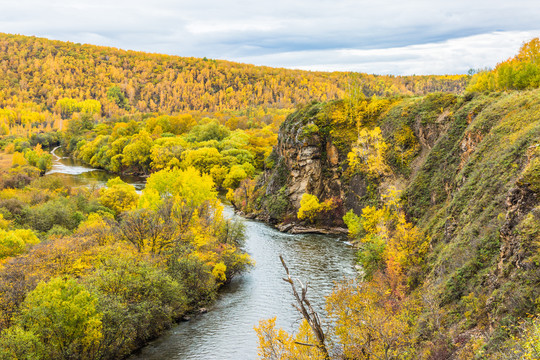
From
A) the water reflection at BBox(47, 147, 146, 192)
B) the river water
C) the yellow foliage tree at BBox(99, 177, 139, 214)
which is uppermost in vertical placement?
the yellow foliage tree at BBox(99, 177, 139, 214)

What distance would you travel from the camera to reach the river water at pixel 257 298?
3438 centimetres

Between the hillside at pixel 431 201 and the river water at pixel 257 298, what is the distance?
5157 mm

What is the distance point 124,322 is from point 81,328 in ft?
12.1

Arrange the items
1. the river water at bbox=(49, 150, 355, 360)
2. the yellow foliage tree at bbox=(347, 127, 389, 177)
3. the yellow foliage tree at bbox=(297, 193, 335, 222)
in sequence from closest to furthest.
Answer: the river water at bbox=(49, 150, 355, 360)
the yellow foliage tree at bbox=(347, 127, 389, 177)
the yellow foliage tree at bbox=(297, 193, 335, 222)

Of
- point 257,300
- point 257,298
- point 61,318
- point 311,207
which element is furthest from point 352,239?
point 61,318

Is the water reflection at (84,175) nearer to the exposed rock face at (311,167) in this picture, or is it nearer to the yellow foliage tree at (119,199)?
the yellow foliage tree at (119,199)

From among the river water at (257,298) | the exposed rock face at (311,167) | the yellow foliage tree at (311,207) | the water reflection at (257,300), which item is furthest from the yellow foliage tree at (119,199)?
the yellow foliage tree at (311,207)

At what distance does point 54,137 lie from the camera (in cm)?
18800

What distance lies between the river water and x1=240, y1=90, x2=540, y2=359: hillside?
5.16 m

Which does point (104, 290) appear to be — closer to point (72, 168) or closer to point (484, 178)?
point (484, 178)

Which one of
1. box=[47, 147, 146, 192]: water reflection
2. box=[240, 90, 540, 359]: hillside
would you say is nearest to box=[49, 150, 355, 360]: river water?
box=[240, 90, 540, 359]: hillside

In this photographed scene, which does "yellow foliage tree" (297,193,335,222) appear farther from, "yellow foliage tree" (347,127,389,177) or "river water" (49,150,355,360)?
"yellow foliage tree" (347,127,389,177)

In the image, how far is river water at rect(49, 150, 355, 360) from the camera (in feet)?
113

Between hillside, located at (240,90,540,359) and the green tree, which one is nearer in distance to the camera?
hillside, located at (240,90,540,359)
